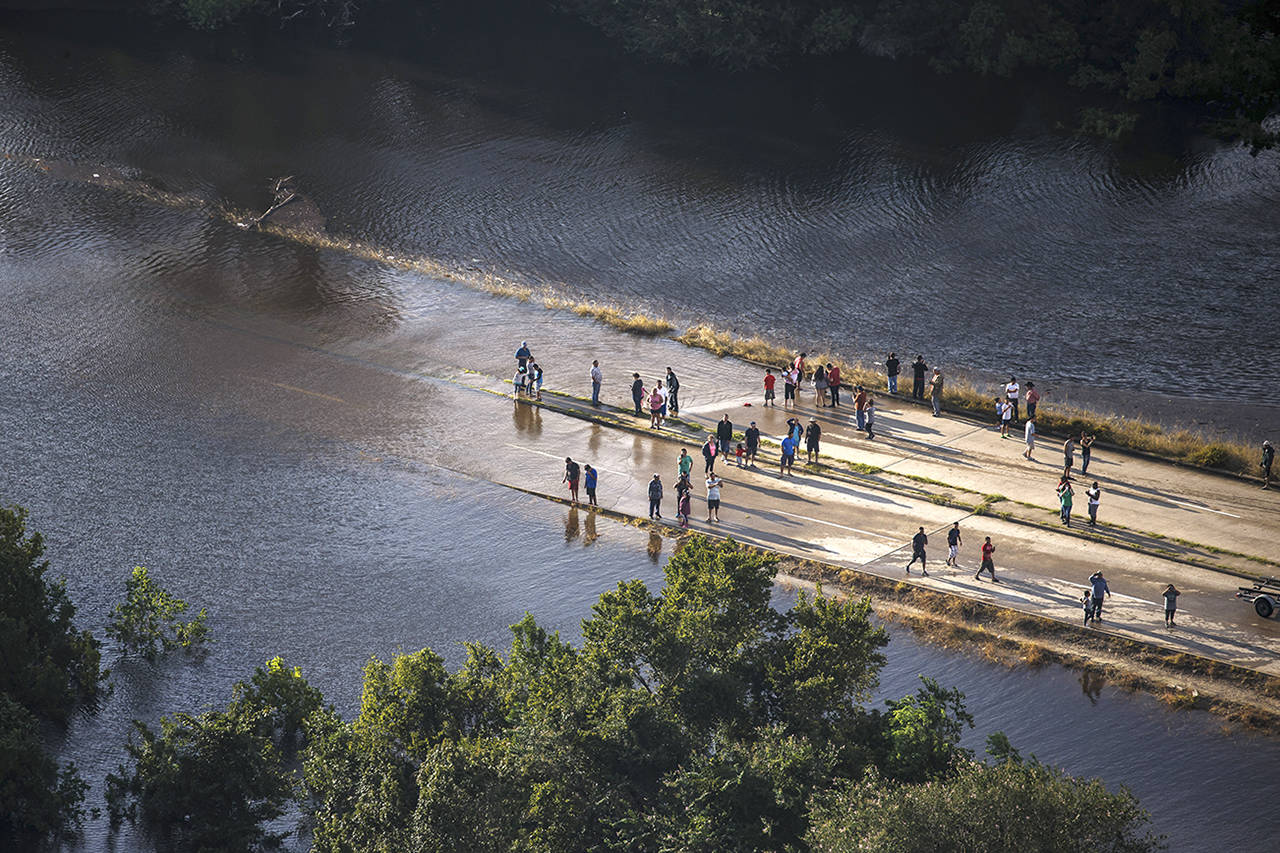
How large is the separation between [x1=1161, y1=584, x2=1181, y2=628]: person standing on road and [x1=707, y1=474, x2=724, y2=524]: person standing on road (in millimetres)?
13129

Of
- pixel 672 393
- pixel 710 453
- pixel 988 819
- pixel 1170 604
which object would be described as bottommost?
pixel 1170 604

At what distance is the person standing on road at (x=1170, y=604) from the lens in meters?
36.5

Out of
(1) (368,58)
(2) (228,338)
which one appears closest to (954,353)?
(2) (228,338)

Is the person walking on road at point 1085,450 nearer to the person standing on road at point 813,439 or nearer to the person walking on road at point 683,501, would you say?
the person standing on road at point 813,439

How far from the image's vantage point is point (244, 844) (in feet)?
99.5

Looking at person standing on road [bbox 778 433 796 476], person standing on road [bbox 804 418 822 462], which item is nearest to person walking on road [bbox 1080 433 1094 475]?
person standing on road [bbox 804 418 822 462]

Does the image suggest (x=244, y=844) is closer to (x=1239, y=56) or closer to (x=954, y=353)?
(x=954, y=353)

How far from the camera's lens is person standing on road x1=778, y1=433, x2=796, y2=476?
45.5 metres

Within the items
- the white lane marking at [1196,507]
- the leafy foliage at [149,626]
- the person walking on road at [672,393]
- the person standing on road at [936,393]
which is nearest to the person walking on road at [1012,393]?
the person standing on road at [936,393]

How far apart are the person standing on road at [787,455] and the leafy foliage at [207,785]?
19547 millimetres

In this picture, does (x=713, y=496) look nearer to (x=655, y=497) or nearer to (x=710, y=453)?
(x=655, y=497)

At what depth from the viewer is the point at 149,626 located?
38.1 meters

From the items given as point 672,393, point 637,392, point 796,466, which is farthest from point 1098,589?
point 637,392

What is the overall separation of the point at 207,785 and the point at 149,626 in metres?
8.29
